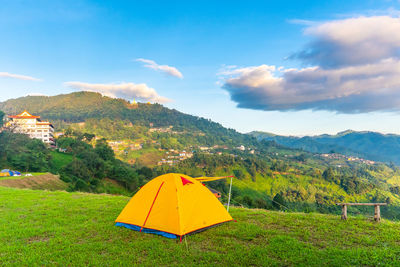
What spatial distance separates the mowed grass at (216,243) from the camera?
5613 mm

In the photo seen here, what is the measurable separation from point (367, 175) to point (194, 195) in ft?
599

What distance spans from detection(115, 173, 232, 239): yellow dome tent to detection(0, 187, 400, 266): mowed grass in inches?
11.9

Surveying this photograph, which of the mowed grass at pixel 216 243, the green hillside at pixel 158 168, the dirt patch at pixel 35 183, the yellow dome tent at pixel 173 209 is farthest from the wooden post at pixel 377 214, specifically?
the dirt patch at pixel 35 183

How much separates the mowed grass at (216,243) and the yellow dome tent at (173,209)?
0.30 metres

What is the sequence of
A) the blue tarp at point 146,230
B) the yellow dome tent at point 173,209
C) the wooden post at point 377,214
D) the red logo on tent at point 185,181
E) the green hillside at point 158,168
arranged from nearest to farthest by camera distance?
1. the blue tarp at point 146,230
2. the yellow dome tent at point 173,209
3. the wooden post at point 377,214
4. the red logo on tent at point 185,181
5. the green hillside at point 158,168

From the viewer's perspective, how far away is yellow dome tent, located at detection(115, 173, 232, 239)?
7312 mm

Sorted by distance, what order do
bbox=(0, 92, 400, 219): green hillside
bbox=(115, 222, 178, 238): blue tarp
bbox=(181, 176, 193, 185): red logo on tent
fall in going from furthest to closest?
bbox=(0, 92, 400, 219): green hillside, bbox=(181, 176, 193, 185): red logo on tent, bbox=(115, 222, 178, 238): blue tarp

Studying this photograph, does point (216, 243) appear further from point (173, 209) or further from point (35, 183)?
point (35, 183)

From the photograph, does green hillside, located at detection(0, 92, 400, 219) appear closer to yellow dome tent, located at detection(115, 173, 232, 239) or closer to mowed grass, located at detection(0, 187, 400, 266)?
mowed grass, located at detection(0, 187, 400, 266)

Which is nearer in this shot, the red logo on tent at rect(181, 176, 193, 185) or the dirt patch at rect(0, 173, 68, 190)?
the red logo on tent at rect(181, 176, 193, 185)

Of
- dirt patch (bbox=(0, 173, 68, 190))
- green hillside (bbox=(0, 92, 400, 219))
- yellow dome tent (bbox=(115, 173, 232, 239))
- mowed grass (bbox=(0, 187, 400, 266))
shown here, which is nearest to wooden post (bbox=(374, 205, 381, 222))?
mowed grass (bbox=(0, 187, 400, 266))

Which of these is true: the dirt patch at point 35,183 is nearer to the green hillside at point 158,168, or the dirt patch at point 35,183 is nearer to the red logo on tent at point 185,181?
the green hillside at point 158,168

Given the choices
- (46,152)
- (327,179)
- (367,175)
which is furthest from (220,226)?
(367,175)

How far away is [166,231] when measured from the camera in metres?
7.18
